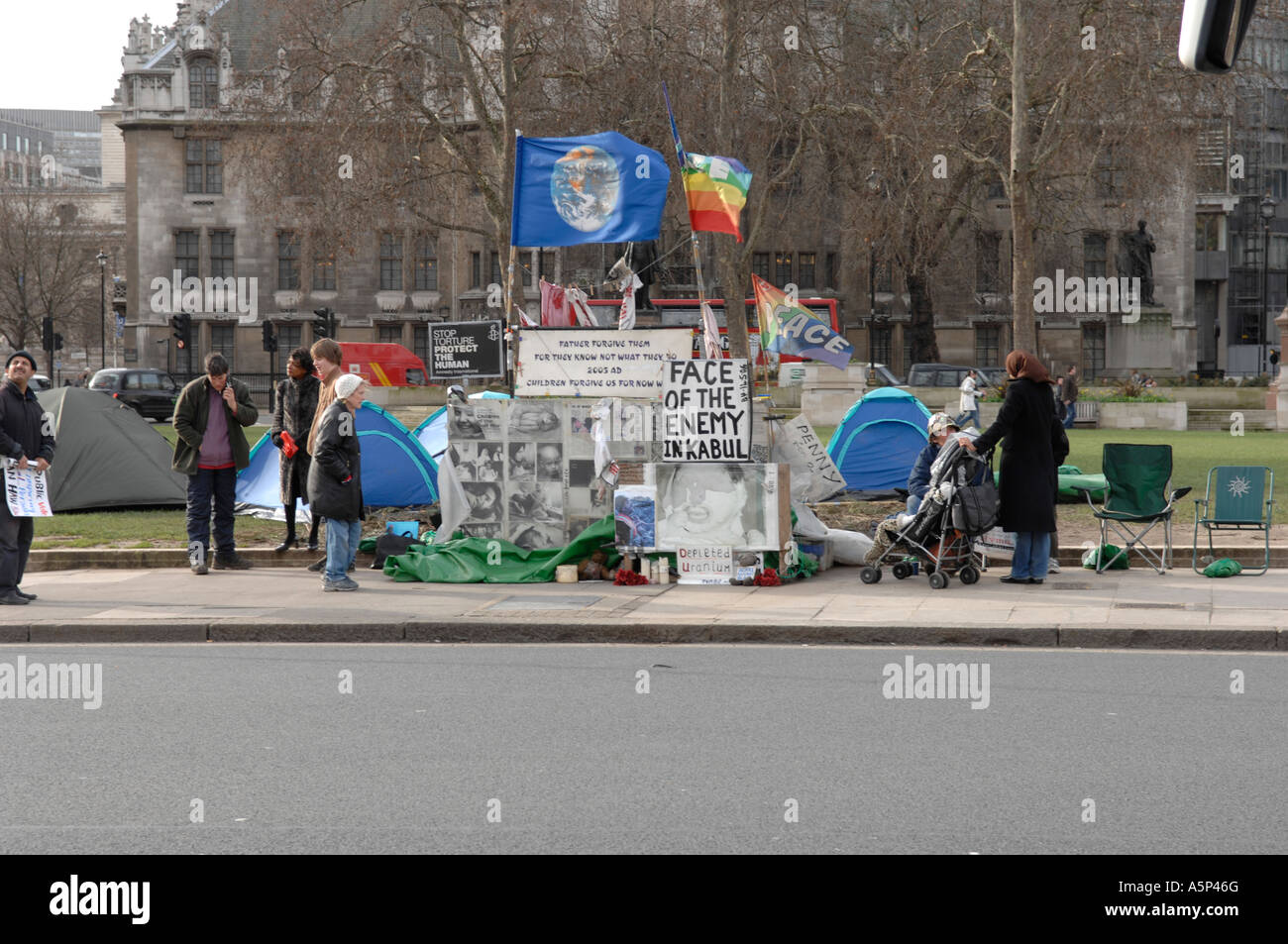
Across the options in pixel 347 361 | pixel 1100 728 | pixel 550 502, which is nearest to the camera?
pixel 1100 728

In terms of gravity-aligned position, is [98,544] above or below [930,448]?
below

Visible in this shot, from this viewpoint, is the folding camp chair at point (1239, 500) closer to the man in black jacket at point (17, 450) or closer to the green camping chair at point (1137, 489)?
the green camping chair at point (1137, 489)

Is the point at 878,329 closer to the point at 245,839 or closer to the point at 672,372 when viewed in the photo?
the point at 672,372

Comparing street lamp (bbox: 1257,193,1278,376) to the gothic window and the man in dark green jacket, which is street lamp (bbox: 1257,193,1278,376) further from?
the man in dark green jacket

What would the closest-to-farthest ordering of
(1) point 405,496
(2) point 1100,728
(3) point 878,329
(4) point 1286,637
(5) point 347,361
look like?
(2) point 1100,728, (4) point 1286,637, (1) point 405,496, (5) point 347,361, (3) point 878,329

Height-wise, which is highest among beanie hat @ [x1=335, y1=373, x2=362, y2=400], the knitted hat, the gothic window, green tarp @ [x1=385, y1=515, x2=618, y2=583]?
the gothic window

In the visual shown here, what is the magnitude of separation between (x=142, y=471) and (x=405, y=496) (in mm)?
3644

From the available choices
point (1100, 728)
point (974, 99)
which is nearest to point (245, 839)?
point (1100, 728)

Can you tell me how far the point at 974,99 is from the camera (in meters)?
36.8

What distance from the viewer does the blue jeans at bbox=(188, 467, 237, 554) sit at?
1350cm

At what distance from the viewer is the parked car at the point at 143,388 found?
163ft

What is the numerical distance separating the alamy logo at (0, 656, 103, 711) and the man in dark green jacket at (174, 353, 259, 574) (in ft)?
12.8

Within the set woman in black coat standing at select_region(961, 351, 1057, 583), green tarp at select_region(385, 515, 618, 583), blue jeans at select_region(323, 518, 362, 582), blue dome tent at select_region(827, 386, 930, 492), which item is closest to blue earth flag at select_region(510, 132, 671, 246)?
green tarp at select_region(385, 515, 618, 583)

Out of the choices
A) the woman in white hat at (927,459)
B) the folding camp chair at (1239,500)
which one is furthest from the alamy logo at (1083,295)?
the woman in white hat at (927,459)
